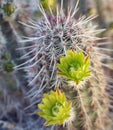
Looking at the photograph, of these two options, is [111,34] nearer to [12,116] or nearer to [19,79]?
[19,79]

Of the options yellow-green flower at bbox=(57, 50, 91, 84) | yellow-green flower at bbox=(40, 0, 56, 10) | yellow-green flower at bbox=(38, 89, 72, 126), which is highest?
yellow-green flower at bbox=(40, 0, 56, 10)

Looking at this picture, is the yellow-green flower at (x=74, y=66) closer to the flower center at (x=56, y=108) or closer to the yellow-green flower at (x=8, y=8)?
the flower center at (x=56, y=108)

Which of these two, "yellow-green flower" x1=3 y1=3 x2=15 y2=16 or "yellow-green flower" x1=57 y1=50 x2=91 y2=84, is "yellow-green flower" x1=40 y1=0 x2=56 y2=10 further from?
"yellow-green flower" x1=57 y1=50 x2=91 y2=84

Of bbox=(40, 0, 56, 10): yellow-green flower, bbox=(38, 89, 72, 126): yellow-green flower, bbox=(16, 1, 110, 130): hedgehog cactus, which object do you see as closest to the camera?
bbox=(38, 89, 72, 126): yellow-green flower

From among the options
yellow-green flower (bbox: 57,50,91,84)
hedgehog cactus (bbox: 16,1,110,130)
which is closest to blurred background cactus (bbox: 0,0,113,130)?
hedgehog cactus (bbox: 16,1,110,130)

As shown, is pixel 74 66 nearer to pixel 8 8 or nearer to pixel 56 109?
pixel 56 109

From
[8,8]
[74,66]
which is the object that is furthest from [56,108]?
[8,8]
